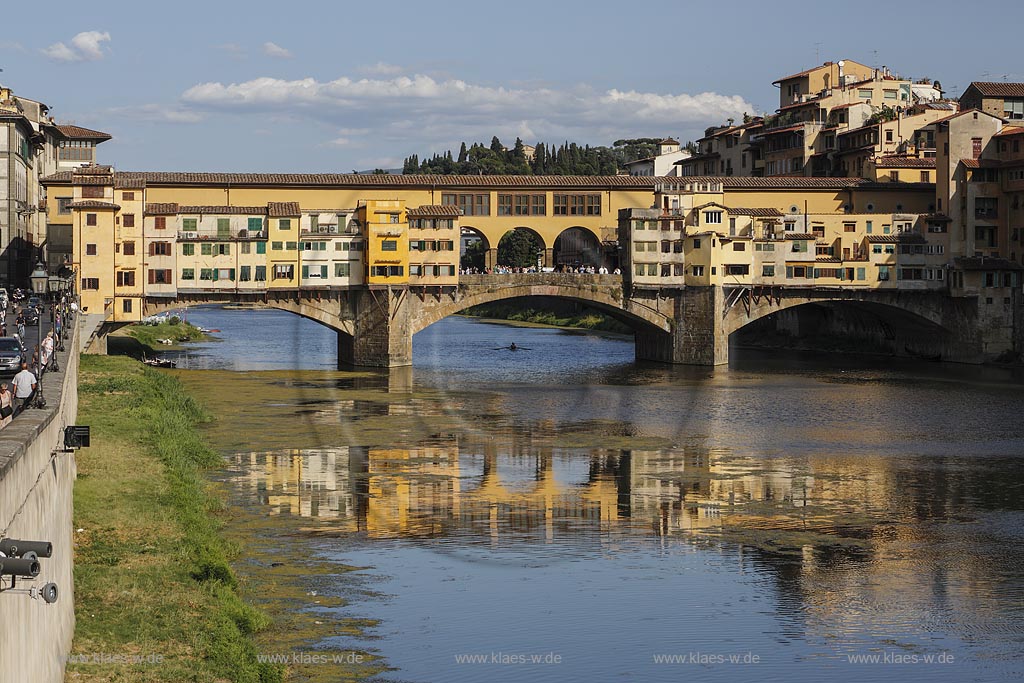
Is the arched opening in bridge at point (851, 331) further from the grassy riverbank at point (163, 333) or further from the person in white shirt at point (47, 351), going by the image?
the person in white shirt at point (47, 351)

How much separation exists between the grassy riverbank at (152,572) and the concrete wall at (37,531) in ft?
2.94

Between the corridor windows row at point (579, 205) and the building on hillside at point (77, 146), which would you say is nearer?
the corridor windows row at point (579, 205)

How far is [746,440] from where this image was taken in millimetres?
52438

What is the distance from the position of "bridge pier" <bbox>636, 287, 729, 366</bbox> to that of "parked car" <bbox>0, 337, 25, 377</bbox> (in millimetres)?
52914

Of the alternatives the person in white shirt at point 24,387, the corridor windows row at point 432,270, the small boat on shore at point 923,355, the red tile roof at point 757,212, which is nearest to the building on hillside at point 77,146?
the corridor windows row at point 432,270

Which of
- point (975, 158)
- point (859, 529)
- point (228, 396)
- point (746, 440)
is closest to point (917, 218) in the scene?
point (975, 158)

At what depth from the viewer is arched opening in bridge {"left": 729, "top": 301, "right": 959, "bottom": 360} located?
90.1 metres

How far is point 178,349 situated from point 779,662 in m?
77.5

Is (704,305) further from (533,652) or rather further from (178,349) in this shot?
(533,652)

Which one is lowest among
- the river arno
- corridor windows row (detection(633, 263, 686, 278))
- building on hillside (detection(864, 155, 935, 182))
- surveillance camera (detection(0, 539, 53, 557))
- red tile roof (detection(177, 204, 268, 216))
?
the river arno

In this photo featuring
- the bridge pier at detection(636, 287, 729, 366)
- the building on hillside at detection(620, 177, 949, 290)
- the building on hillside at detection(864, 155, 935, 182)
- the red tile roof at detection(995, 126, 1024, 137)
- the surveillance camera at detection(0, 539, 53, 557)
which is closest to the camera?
the surveillance camera at detection(0, 539, 53, 557)

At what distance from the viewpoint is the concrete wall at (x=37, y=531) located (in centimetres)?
1412

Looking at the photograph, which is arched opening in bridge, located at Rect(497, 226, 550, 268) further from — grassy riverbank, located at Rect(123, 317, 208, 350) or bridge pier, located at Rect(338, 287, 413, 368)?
bridge pier, located at Rect(338, 287, 413, 368)

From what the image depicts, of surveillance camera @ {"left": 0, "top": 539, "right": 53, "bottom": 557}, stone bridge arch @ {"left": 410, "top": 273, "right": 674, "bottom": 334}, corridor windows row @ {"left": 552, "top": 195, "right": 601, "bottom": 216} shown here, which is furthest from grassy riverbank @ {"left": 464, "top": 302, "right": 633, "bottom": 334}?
surveillance camera @ {"left": 0, "top": 539, "right": 53, "bottom": 557}
